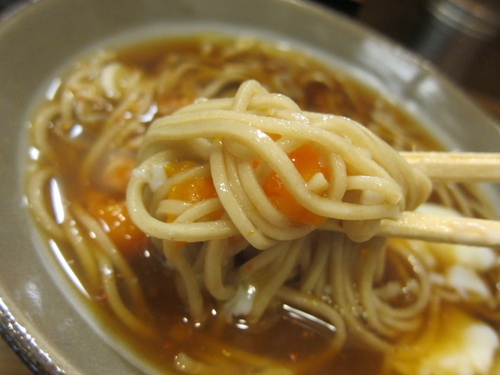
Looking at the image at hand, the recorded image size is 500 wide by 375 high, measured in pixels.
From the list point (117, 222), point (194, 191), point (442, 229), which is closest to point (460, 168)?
point (442, 229)

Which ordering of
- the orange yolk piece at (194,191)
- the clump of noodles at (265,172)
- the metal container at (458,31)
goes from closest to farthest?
the clump of noodles at (265,172) → the orange yolk piece at (194,191) → the metal container at (458,31)

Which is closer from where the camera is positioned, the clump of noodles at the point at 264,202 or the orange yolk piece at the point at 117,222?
the clump of noodles at the point at 264,202

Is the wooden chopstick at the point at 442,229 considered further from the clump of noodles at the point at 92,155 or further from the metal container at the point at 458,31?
the metal container at the point at 458,31

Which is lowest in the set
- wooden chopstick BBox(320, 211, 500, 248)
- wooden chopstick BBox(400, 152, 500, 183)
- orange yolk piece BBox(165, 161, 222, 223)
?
wooden chopstick BBox(320, 211, 500, 248)

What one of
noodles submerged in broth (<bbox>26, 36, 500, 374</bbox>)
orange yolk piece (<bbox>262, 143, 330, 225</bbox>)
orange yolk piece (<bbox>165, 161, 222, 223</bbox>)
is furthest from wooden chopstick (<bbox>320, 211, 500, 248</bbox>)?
orange yolk piece (<bbox>165, 161, 222, 223</bbox>)

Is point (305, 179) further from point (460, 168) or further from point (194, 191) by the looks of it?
point (460, 168)

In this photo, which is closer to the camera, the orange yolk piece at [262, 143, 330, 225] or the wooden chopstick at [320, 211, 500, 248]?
the orange yolk piece at [262, 143, 330, 225]

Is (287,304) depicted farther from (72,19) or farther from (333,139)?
(72,19)

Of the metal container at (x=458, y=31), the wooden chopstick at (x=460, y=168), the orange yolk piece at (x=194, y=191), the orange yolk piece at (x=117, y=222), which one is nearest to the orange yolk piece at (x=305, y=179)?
the orange yolk piece at (x=194, y=191)

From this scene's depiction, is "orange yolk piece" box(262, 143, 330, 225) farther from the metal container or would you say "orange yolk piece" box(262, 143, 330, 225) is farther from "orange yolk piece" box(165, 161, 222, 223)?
the metal container
